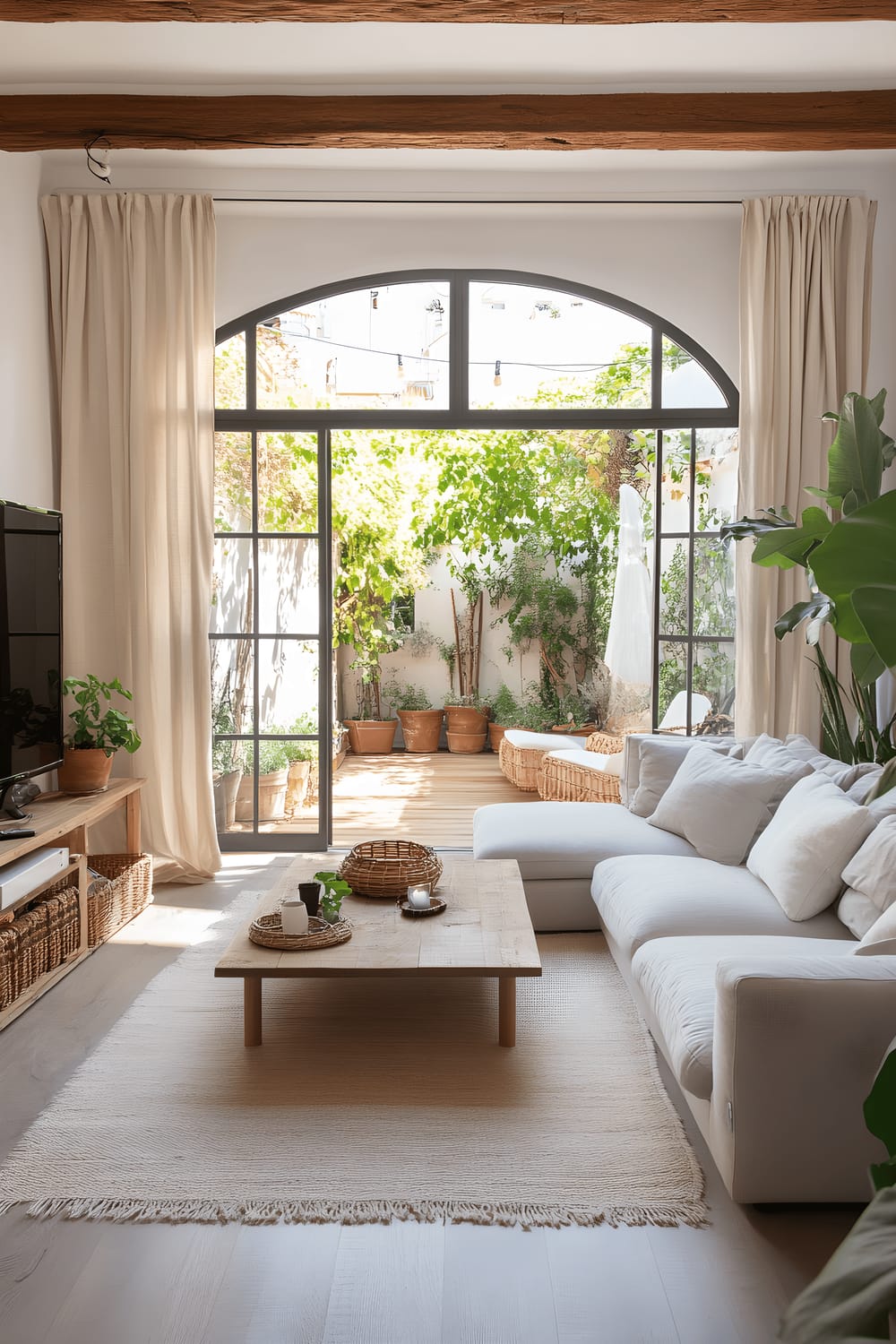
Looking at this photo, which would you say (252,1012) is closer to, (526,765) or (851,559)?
(851,559)

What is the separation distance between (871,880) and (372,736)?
20.6 feet

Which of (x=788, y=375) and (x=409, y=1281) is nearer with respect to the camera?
(x=409, y=1281)

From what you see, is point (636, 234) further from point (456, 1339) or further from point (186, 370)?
point (456, 1339)

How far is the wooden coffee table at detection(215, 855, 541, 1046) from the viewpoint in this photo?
2.91m

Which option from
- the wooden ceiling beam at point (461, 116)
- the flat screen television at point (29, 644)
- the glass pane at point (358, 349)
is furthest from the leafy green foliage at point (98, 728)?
the wooden ceiling beam at point (461, 116)

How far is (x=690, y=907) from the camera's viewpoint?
10.8 feet

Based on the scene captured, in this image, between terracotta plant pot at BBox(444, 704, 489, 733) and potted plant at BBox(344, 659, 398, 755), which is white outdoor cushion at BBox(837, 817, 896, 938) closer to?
terracotta plant pot at BBox(444, 704, 489, 733)

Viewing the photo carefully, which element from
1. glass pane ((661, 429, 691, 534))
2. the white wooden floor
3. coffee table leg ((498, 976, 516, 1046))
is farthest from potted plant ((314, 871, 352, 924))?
glass pane ((661, 429, 691, 534))

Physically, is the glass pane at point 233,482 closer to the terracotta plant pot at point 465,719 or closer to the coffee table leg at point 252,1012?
the coffee table leg at point 252,1012

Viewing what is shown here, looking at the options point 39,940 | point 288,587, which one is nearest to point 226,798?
point 288,587

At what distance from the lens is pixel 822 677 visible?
15.4 feet

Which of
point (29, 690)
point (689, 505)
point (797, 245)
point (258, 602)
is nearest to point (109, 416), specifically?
point (258, 602)

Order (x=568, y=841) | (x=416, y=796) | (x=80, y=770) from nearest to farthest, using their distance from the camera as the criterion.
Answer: (x=568, y=841) < (x=80, y=770) < (x=416, y=796)

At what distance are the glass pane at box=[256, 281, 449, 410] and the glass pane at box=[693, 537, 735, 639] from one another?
5.02 feet
